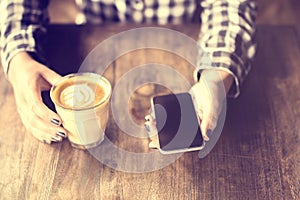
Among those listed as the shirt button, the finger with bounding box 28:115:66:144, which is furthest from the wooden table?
the shirt button

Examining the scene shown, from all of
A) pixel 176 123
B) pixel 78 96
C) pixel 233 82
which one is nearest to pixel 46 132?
pixel 78 96

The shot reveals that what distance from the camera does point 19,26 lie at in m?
1.12

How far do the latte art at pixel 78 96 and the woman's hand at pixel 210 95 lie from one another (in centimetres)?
25

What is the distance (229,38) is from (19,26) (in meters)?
0.56

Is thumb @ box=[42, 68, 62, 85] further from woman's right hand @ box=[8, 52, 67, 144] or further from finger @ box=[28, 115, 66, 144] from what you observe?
finger @ box=[28, 115, 66, 144]

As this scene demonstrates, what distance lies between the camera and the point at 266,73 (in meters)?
1.10

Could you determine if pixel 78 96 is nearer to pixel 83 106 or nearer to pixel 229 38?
pixel 83 106

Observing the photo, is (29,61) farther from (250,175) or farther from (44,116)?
(250,175)

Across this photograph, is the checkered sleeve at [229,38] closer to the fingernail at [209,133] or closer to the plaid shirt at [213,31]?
the plaid shirt at [213,31]

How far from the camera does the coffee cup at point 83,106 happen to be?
84 cm

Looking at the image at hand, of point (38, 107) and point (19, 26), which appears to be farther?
point (19, 26)

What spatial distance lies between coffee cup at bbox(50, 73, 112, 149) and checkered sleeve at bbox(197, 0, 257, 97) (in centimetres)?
28

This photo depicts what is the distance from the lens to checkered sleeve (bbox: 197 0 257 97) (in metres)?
1.06

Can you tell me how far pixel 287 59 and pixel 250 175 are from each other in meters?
0.40
